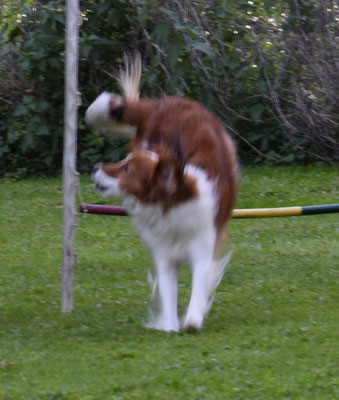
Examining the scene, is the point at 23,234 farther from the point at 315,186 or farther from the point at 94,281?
the point at 315,186

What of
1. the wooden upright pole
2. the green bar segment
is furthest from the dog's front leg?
the green bar segment

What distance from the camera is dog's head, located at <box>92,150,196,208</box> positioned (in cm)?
476

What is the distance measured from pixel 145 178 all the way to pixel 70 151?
0.98m

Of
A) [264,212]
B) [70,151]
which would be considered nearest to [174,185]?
[70,151]

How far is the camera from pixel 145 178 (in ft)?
15.6

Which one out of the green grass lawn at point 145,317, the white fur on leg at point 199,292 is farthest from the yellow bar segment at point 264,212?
the white fur on leg at point 199,292

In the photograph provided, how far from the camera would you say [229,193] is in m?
5.37

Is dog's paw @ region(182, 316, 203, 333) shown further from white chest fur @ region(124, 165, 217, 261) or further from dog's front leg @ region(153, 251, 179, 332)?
white chest fur @ region(124, 165, 217, 261)

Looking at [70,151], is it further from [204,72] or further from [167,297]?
[204,72]

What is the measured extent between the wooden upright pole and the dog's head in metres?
0.75

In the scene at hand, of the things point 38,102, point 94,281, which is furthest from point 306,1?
point 94,281

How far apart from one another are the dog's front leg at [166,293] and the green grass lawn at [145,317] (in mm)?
108

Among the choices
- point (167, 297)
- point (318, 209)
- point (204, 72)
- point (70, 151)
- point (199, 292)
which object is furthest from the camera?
point (204, 72)

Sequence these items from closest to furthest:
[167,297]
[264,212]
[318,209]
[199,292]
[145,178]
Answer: [145,178]
[199,292]
[167,297]
[264,212]
[318,209]
